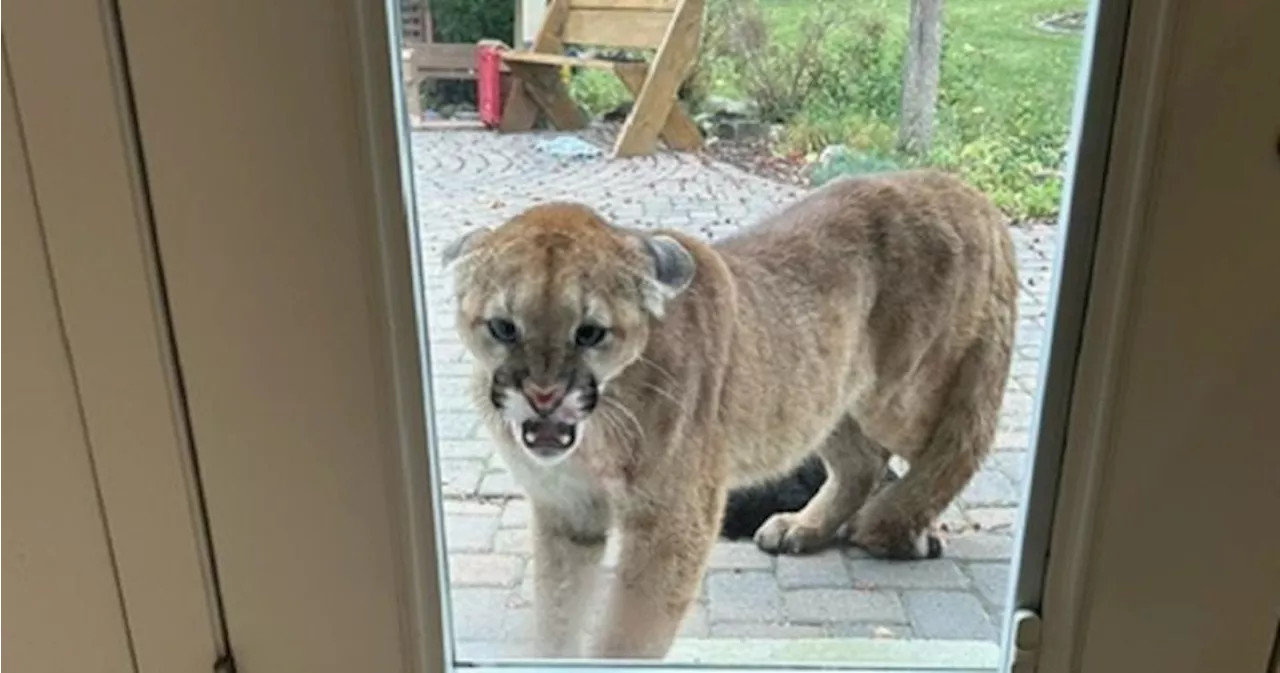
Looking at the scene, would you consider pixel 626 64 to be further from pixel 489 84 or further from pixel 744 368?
pixel 744 368

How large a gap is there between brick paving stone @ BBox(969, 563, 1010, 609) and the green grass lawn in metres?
0.30

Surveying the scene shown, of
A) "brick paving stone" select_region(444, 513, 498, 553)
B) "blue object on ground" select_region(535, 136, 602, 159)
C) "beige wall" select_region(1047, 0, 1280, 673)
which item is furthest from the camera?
"brick paving stone" select_region(444, 513, 498, 553)

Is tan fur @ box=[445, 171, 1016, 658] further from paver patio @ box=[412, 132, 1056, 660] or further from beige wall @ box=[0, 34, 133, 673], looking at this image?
beige wall @ box=[0, 34, 133, 673]

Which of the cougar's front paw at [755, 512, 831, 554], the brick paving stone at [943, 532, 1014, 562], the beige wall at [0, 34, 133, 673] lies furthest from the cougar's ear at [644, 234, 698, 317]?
the beige wall at [0, 34, 133, 673]

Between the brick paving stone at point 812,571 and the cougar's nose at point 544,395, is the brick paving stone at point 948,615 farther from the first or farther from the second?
the cougar's nose at point 544,395

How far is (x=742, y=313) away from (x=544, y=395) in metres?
0.17

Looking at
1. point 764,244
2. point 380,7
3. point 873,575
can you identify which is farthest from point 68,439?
point 873,575

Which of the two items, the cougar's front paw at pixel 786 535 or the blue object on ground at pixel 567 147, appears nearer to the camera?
the blue object on ground at pixel 567 147

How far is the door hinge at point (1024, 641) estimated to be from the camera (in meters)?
0.92

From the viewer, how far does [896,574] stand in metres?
0.98

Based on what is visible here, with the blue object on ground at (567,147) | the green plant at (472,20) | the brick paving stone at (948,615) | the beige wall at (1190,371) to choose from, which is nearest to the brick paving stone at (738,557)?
the brick paving stone at (948,615)

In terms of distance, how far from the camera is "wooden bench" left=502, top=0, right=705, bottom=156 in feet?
2.65

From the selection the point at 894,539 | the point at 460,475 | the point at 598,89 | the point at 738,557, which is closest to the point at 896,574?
the point at 894,539

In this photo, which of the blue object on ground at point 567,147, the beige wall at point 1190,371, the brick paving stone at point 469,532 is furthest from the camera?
the brick paving stone at point 469,532
